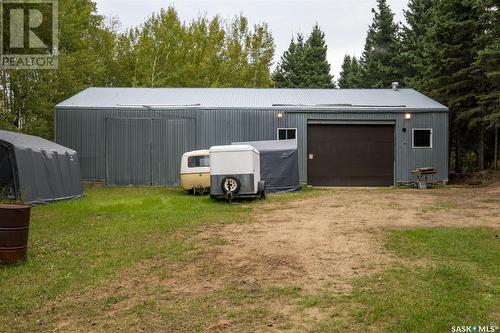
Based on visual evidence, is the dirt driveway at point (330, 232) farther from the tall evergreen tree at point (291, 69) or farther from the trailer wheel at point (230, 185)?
the tall evergreen tree at point (291, 69)

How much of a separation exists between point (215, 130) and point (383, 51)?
846 inches

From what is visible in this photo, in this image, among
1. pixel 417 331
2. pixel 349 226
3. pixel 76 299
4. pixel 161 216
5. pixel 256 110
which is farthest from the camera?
pixel 256 110

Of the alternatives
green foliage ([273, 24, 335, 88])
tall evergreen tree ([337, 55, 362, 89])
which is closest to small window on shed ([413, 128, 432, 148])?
tall evergreen tree ([337, 55, 362, 89])

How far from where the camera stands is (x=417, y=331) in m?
4.25

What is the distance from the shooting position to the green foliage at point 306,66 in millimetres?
47950

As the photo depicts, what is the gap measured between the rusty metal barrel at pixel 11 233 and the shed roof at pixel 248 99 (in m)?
16.6

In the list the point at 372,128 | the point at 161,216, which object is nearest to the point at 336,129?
the point at 372,128

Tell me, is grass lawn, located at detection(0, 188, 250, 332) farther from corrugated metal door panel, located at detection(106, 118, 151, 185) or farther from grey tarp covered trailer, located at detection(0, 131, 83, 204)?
corrugated metal door panel, located at detection(106, 118, 151, 185)

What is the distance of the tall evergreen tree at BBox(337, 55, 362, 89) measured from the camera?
4647cm

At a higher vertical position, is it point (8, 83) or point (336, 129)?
point (8, 83)

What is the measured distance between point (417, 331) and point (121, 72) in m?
39.9

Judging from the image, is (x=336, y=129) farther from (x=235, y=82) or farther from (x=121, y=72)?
(x=121, y=72)

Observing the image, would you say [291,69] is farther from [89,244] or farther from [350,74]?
[89,244]

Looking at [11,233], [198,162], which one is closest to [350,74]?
[198,162]
